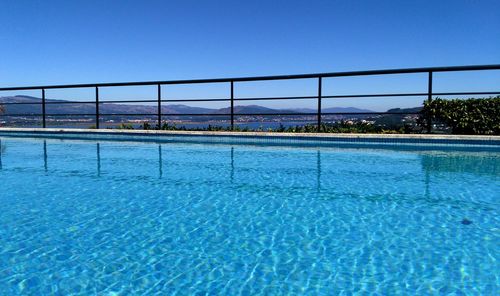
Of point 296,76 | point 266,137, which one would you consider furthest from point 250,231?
point 296,76

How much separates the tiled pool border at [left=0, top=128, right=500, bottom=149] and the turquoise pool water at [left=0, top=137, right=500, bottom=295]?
2.29 m

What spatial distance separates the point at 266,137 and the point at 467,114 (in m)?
4.37

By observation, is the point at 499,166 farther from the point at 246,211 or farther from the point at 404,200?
the point at 246,211

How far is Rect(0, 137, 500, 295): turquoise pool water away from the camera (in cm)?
188

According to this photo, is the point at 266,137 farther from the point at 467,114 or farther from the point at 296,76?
the point at 467,114

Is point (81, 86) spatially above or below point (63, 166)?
above

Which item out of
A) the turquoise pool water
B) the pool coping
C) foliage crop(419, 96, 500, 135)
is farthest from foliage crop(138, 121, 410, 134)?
the turquoise pool water

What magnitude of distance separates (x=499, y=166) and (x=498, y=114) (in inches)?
118

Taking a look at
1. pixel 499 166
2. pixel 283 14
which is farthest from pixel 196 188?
pixel 283 14

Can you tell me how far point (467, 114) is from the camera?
7.91 m

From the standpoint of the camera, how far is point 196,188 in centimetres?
404

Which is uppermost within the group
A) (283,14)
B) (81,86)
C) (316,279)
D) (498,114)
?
(283,14)

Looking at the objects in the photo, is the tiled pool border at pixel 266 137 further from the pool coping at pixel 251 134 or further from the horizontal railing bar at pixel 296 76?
the horizontal railing bar at pixel 296 76

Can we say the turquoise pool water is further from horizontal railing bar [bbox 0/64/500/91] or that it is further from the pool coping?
horizontal railing bar [bbox 0/64/500/91]
